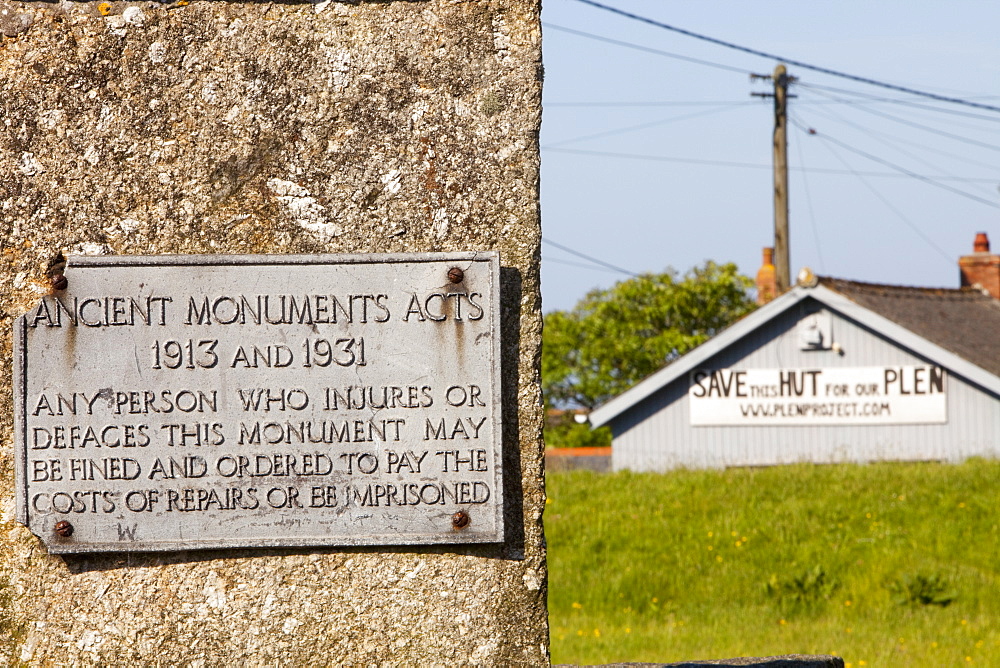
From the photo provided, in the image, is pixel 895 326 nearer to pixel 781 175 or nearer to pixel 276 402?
pixel 781 175

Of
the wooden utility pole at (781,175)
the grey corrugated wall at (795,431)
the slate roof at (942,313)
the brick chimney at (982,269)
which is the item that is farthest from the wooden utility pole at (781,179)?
the brick chimney at (982,269)

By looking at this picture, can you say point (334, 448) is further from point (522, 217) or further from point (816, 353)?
point (816, 353)

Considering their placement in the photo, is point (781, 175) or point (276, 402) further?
point (781, 175)

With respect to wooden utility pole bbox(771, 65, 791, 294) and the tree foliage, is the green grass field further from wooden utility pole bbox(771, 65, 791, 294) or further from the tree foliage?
the tree foliage

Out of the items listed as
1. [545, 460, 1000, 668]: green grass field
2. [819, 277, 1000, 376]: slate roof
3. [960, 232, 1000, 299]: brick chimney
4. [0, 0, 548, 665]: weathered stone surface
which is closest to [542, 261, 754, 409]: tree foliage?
[960, 232, 1000, 299]: brick chimney

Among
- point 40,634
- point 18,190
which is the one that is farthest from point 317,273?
point 40,634

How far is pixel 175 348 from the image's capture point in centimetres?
274

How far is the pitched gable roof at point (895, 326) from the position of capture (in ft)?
63.0

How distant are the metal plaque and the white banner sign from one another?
18.6 m

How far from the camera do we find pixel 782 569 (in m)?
10.8

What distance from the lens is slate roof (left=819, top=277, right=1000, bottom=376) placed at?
1984 cm

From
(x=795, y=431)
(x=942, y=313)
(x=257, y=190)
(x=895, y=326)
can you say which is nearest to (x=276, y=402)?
(x=257, y=190)

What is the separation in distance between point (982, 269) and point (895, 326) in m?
11.2

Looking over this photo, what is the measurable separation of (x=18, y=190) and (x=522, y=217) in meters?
1.26
